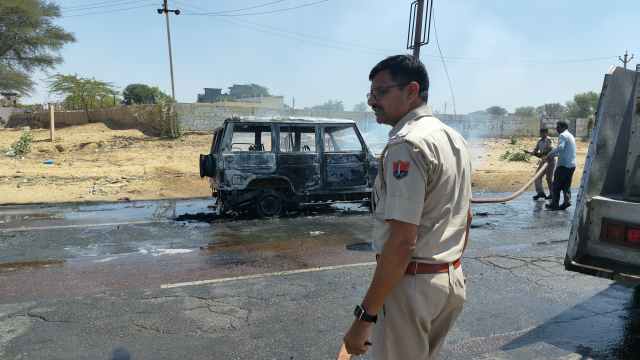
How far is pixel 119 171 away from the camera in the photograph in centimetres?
1648

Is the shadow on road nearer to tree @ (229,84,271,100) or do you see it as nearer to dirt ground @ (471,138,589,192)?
dirt ground @ (471,138,589,192)

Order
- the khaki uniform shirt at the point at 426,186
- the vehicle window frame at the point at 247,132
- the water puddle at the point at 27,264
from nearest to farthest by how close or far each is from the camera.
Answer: the khaki uniform shirt at the point at 426,186, the water puddle at the point at 27,264, the vehicle window frame at the point at 247,132

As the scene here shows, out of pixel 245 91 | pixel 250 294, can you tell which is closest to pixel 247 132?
pixel 250 294

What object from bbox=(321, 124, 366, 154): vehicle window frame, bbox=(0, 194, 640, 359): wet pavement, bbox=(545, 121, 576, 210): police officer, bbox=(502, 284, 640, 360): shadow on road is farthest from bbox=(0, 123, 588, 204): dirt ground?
bbox=(502, 284, 640, 360): shadow on road

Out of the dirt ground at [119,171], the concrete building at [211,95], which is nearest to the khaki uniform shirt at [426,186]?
the dirt ground at [119,171]

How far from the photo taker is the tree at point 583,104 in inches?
2738

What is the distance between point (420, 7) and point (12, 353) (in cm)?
1154

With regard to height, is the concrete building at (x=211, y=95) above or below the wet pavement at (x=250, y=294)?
above

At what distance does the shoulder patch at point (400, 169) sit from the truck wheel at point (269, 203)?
25.0 feet

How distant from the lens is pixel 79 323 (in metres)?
4.22

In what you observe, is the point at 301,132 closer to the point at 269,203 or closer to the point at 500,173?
the point at 269,203

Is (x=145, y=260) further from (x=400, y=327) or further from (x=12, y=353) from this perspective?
(x=400, y=327)

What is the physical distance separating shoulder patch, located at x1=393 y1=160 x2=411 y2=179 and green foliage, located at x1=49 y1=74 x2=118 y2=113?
1905 inches

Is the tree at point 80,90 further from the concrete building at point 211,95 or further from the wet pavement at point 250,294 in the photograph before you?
the wet pavement at point 250,294
